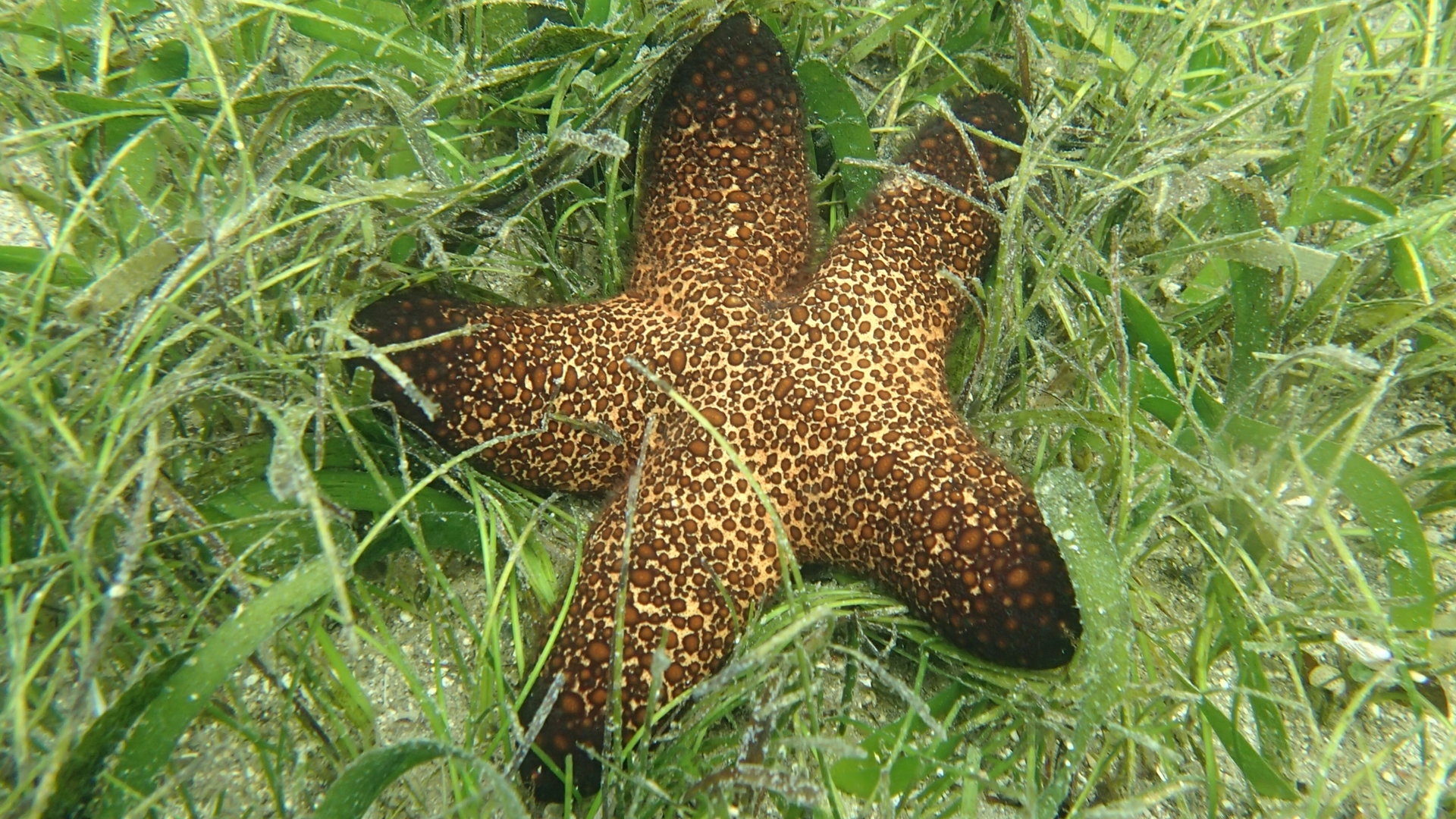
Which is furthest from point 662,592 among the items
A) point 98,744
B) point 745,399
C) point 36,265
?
point 36,265

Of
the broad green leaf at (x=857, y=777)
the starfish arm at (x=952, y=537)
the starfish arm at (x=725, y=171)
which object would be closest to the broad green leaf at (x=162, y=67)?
the starfish arm at (x=725, y=171)

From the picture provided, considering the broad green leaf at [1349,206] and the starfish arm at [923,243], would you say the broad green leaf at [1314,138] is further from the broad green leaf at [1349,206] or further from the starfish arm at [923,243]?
the starfish arm at [923,243]

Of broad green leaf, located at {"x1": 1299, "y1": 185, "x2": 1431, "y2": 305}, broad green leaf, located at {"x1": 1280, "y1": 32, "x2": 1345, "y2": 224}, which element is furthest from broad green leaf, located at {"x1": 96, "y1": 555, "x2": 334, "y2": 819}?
broad green leaf, located at {"x1": 1299, "y1": 185, "x2": 1431, "y2": 305}

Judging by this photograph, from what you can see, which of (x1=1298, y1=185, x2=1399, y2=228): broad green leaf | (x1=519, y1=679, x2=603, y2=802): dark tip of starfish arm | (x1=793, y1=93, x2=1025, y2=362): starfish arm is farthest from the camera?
(x1=1298, y1=185, x2=1399, y2=228): broad green leaf

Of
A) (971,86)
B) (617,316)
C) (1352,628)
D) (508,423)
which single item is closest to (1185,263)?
(971,86)

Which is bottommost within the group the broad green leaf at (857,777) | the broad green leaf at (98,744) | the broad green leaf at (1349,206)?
the broad green leaf at (857,777)

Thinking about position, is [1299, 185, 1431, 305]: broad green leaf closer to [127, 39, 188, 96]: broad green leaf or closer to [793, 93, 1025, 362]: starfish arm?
[793, 93, 1025, 362]: starfish arm

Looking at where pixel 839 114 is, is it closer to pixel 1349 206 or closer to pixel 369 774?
pixel 1349 206
